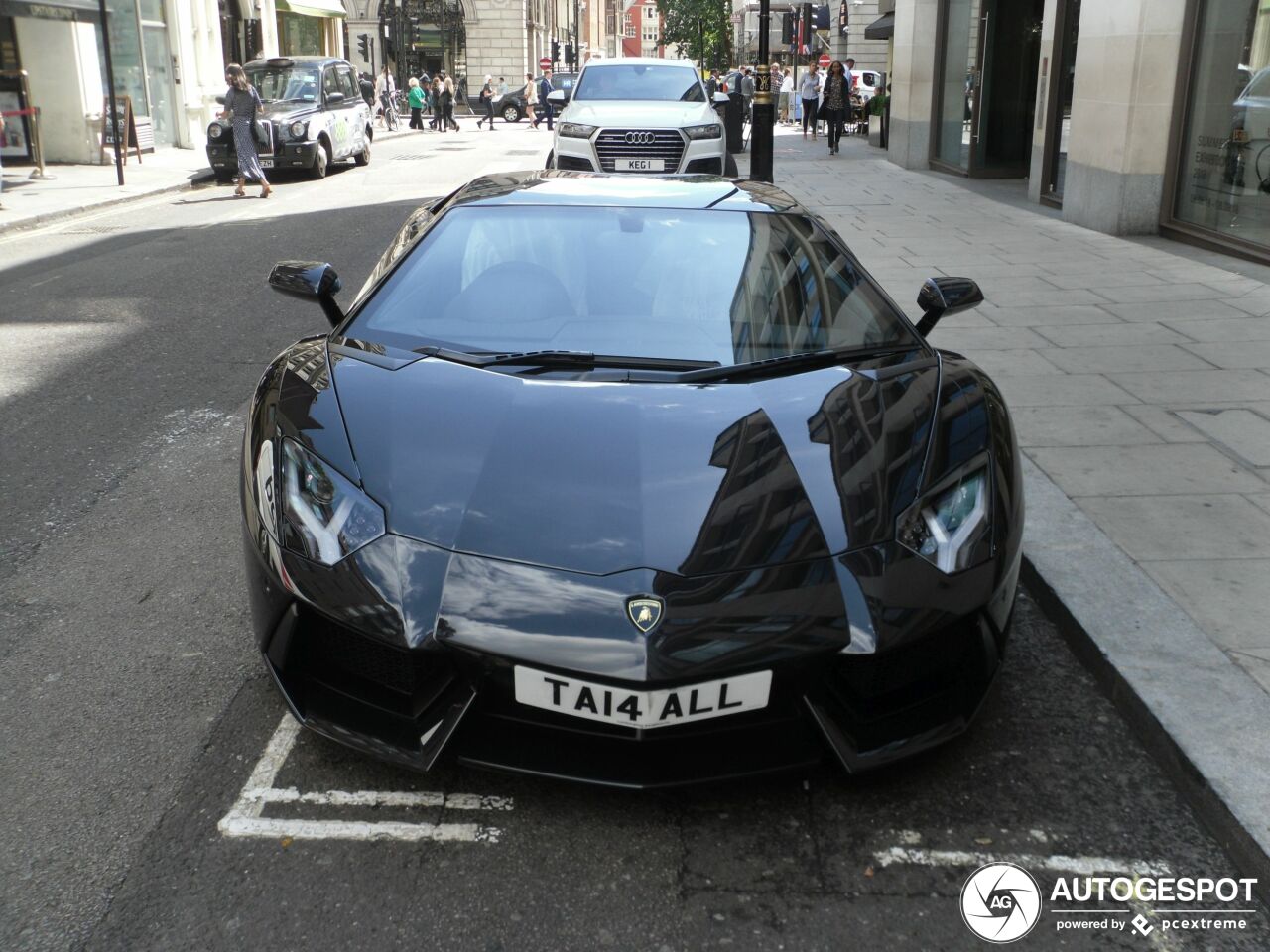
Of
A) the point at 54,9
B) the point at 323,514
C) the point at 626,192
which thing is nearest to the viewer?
the point at 323,514

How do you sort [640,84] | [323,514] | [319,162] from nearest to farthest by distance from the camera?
[323,514], [640,84], [319,162]

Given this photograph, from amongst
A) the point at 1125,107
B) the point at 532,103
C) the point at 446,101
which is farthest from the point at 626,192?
the point at 532,103

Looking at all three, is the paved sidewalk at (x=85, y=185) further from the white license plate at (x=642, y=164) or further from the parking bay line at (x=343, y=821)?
the parking bay line at (x=343, y=821)

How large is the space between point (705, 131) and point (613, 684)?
42.9 feet

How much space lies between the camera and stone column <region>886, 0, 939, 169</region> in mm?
20531

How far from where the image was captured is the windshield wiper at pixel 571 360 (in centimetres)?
340

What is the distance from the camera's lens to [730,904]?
8.19ft

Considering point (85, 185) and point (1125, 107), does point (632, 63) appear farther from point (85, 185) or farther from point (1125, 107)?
point (85, 185)

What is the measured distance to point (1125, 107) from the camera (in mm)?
12031

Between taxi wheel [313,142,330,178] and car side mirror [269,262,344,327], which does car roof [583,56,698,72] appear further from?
car side mirror [269,262,344,327]

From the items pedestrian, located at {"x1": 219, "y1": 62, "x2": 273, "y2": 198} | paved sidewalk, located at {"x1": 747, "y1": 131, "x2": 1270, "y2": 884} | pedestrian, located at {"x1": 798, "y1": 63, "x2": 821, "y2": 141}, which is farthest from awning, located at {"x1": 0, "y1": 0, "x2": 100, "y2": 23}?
pedestrian, located at {"x1": 798, "y1": 63, "x2": 821, "y2": 141}

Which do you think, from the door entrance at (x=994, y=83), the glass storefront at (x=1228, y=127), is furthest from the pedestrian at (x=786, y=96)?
the glass storefront at (x=1228, y=127)

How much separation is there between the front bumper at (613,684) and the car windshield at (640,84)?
13.7 metres

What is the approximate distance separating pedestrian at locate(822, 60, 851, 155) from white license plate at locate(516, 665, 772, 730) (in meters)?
23.7
